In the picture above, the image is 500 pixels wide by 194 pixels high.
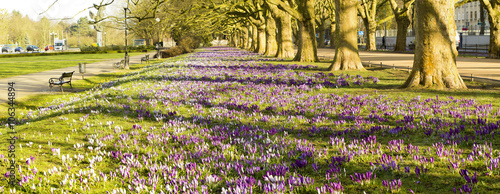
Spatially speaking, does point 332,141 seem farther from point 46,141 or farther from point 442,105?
point 46,141

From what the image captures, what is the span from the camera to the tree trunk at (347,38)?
1923 centimetres

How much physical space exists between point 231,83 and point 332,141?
897cm

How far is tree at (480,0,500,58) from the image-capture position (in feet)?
86.9

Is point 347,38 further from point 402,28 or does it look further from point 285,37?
point 402,28

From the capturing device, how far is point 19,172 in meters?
4.89

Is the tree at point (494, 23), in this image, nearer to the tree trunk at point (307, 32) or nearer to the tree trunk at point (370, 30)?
the tree trunk at point (307, 32)

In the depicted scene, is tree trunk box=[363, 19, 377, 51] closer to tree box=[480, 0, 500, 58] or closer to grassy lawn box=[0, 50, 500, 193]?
tree box=[480, 0, 500, 58]

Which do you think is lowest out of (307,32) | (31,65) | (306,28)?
(31,65)

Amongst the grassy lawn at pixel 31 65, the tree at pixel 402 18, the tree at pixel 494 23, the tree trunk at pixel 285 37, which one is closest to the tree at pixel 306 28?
the tree trunk at pixel 285 37

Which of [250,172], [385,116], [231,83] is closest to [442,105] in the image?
[385,116]

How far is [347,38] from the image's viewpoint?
19.2 m

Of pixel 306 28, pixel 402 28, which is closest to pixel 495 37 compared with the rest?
pixel 306 28

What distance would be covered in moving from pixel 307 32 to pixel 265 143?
70.1 ft

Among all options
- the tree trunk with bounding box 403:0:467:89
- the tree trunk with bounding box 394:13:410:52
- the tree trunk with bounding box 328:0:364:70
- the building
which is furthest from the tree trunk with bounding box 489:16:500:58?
the building
